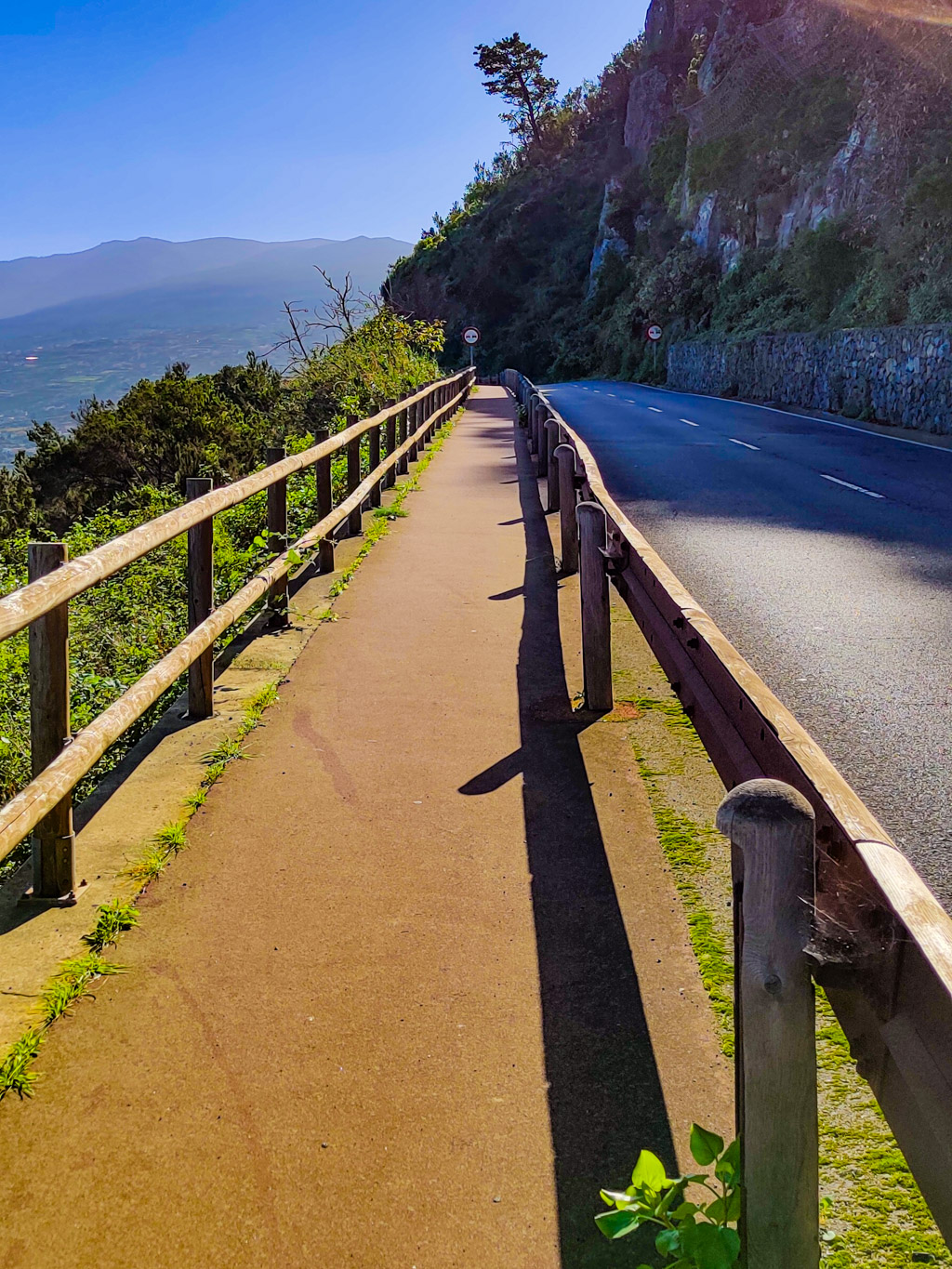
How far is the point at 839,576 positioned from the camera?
8.91m

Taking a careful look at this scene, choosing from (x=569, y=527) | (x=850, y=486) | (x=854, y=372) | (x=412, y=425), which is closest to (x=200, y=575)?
(x=569, y=527)

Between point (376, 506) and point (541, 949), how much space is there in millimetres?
10123

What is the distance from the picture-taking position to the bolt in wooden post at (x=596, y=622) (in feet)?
18.5

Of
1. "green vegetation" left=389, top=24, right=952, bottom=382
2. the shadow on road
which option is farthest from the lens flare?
the shadow on road

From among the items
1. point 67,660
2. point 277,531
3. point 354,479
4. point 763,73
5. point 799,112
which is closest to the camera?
point 67,660

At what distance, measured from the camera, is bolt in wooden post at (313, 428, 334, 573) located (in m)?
8.88

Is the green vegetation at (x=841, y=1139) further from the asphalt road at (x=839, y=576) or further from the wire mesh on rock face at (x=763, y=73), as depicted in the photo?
the wire mesh on rock face at (x=763, y=73)

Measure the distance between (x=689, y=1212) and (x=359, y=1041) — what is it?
4.02 feet

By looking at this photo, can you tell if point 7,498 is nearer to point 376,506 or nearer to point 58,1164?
point 376,506

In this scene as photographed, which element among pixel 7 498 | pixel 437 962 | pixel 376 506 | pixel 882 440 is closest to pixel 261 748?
pixel 437 962

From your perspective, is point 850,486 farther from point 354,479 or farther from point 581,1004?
point 581,1004

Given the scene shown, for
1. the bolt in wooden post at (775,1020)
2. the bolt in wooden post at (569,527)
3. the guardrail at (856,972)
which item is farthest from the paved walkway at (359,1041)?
the bolt in wooden post at (569,527)

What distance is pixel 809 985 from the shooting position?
1.82m

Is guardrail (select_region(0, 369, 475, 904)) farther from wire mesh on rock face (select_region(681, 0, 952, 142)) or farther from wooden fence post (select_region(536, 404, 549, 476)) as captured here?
wire mesh on rock face (select_region(681, 0, 952, 142))
